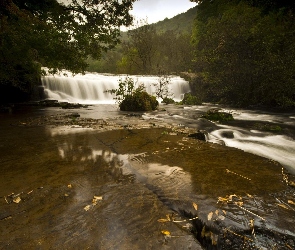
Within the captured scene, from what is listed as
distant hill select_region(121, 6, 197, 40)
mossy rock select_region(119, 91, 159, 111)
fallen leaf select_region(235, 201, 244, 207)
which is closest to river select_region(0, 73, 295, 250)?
fallen leaf select_region(235, 201, 244, 207)

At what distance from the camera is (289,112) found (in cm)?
1184

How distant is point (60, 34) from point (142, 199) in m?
10.6

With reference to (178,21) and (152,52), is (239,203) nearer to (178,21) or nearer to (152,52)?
(152,52)

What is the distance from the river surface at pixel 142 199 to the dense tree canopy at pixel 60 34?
23.8 feet

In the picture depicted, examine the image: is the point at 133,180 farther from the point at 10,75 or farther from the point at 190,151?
the point at 10,75

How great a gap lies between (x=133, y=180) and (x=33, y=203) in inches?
39.6

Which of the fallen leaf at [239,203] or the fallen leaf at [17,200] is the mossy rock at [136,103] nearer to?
the fallen leaf at [17,200]

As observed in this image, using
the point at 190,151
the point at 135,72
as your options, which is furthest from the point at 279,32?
the point at 135,72

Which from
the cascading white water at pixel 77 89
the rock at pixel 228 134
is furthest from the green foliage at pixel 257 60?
the rock at pixel 228 134

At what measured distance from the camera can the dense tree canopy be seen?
28.7ft

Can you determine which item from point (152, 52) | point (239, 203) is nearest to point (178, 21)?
point (152, 52)

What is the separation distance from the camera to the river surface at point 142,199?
4.94 feet

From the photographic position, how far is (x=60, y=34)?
1023 cm

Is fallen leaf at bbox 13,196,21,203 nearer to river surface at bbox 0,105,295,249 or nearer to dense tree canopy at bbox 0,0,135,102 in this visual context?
river surface at bbox 0,105,295,249
